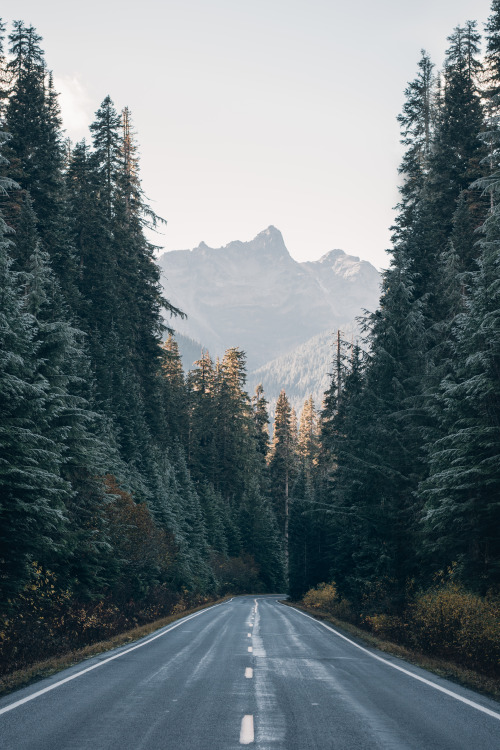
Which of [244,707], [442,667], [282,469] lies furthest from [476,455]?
[282,469]

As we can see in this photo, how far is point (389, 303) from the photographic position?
99.1 ft

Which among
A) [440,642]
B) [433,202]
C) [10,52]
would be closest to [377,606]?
[440,642]

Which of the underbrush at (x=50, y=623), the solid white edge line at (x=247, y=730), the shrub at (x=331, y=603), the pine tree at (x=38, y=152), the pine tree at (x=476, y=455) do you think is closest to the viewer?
the solid white edge line at (x=247, y=730)

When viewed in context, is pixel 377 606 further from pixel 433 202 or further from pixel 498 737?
pixel 433 202

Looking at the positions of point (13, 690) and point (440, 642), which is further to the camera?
point (440, 642)

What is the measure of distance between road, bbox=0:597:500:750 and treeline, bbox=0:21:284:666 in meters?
3.40

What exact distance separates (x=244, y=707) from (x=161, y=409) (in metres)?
49.2

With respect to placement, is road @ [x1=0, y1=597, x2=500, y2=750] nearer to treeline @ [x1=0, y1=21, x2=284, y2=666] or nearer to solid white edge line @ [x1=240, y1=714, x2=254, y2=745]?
solid white edge line @ [x1=240, y1=714, x2=254, y2=745]

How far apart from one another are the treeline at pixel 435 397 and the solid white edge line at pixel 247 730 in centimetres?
925

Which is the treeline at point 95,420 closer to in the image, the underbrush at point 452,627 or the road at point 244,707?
the road at point 244,707

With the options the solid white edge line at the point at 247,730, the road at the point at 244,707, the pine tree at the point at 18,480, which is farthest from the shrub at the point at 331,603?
the solid white edge line at the point at 247,730

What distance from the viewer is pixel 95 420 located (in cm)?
3394

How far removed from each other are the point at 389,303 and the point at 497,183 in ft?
28.2

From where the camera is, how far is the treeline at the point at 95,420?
16.0 m
